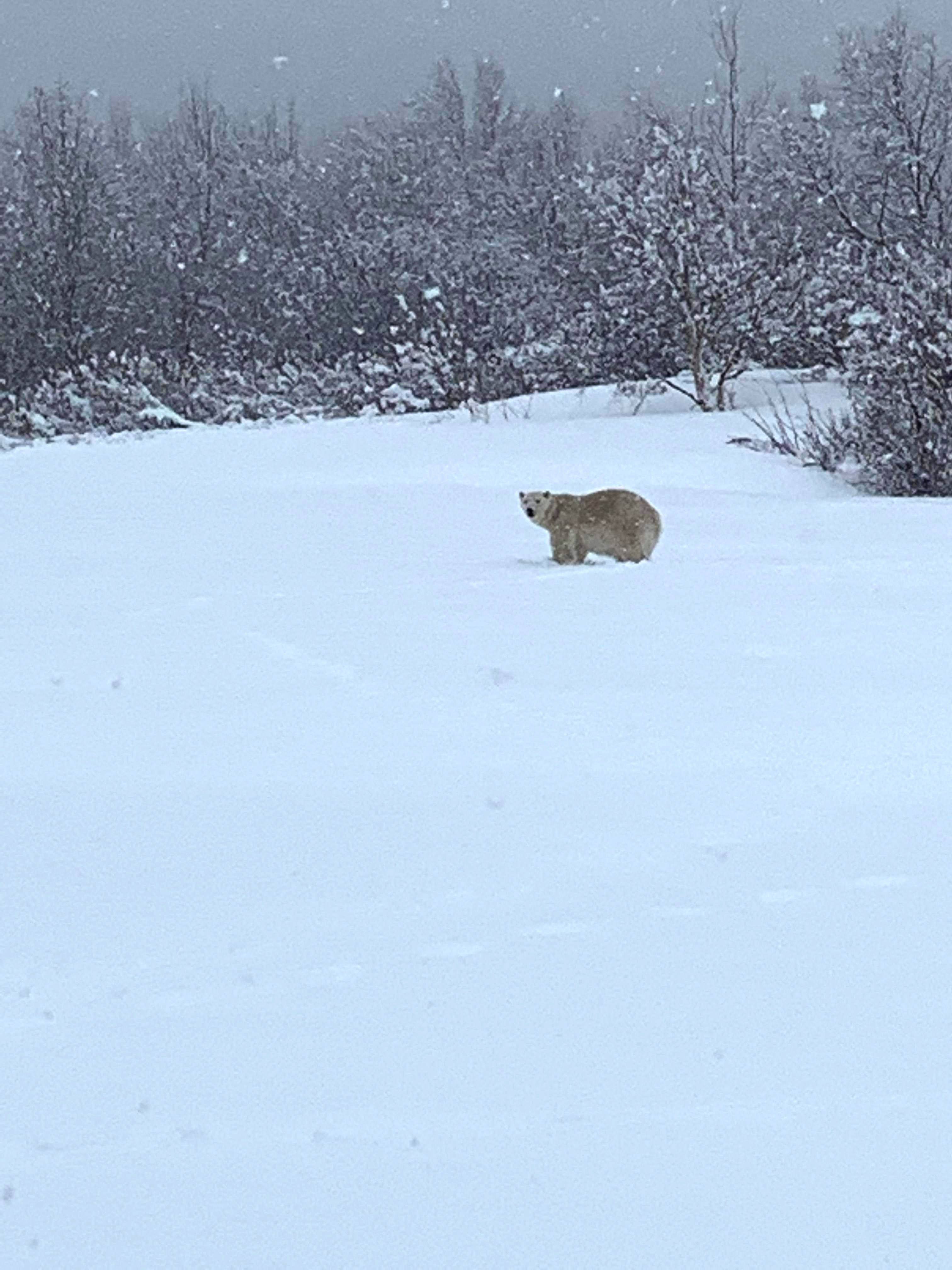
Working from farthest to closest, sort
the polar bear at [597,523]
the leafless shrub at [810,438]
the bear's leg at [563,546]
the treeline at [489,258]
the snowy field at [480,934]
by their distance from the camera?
the treeline at [489,258]
the leafless shrub at [810,438]
the bear's leg at [563,546]
the polar bear at [597,523]
the snowy field at [480,934]

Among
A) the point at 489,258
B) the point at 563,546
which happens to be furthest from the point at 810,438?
the point at 489,258

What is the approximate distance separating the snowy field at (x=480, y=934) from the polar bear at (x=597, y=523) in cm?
91

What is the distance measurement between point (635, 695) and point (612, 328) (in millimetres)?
14066

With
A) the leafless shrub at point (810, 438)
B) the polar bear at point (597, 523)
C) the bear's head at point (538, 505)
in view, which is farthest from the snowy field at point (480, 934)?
the leafless shrub at point (810, 438)

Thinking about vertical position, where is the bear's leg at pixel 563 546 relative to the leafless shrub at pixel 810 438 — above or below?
above

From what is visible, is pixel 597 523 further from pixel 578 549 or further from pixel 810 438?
pixel 810 438

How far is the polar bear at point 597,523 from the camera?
5.96 meters

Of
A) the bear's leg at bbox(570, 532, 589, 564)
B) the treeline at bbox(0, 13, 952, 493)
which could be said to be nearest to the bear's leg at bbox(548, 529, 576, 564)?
the bear's leg at bbox(570, 532, 589, 564)

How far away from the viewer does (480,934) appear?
7.38 feet

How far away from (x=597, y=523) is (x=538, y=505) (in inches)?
12.1

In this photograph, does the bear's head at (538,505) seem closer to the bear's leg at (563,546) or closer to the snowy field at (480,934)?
the bear's leg at (563,546)

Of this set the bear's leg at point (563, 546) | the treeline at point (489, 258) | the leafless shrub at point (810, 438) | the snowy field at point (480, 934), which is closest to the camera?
the snowy field at point (480, 934)

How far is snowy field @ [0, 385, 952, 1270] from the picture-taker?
1577 mm

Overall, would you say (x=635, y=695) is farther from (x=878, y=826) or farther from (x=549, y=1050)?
(x=549, y=1050)
